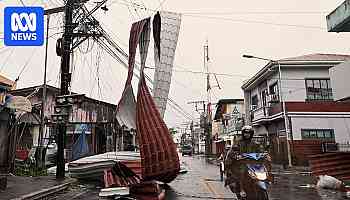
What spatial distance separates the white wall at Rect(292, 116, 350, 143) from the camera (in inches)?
1067

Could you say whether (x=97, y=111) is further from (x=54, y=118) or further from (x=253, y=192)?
(x=253, y=192)

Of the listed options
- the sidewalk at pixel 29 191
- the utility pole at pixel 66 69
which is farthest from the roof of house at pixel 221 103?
the sidewalk at pixel 29 191

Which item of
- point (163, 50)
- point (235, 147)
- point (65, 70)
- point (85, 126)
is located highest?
point (65, 70)

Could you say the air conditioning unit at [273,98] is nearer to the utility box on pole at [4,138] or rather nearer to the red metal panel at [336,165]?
the red metal panel at [336,165]

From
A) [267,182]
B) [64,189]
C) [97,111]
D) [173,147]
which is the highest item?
[97,111]

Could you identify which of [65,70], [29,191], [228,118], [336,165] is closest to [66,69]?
[65,70]

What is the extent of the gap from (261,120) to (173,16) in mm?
21968

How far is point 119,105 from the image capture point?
1073 centimetres

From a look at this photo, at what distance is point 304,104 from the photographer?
89.6 feet

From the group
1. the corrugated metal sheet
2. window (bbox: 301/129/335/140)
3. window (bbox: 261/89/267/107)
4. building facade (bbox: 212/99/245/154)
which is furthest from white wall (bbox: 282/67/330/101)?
the corrugated metal sheet

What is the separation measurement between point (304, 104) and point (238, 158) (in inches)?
887

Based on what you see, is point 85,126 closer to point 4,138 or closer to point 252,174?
point 4,138

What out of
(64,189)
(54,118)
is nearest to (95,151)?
(54,118)

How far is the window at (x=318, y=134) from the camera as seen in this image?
27172mm
